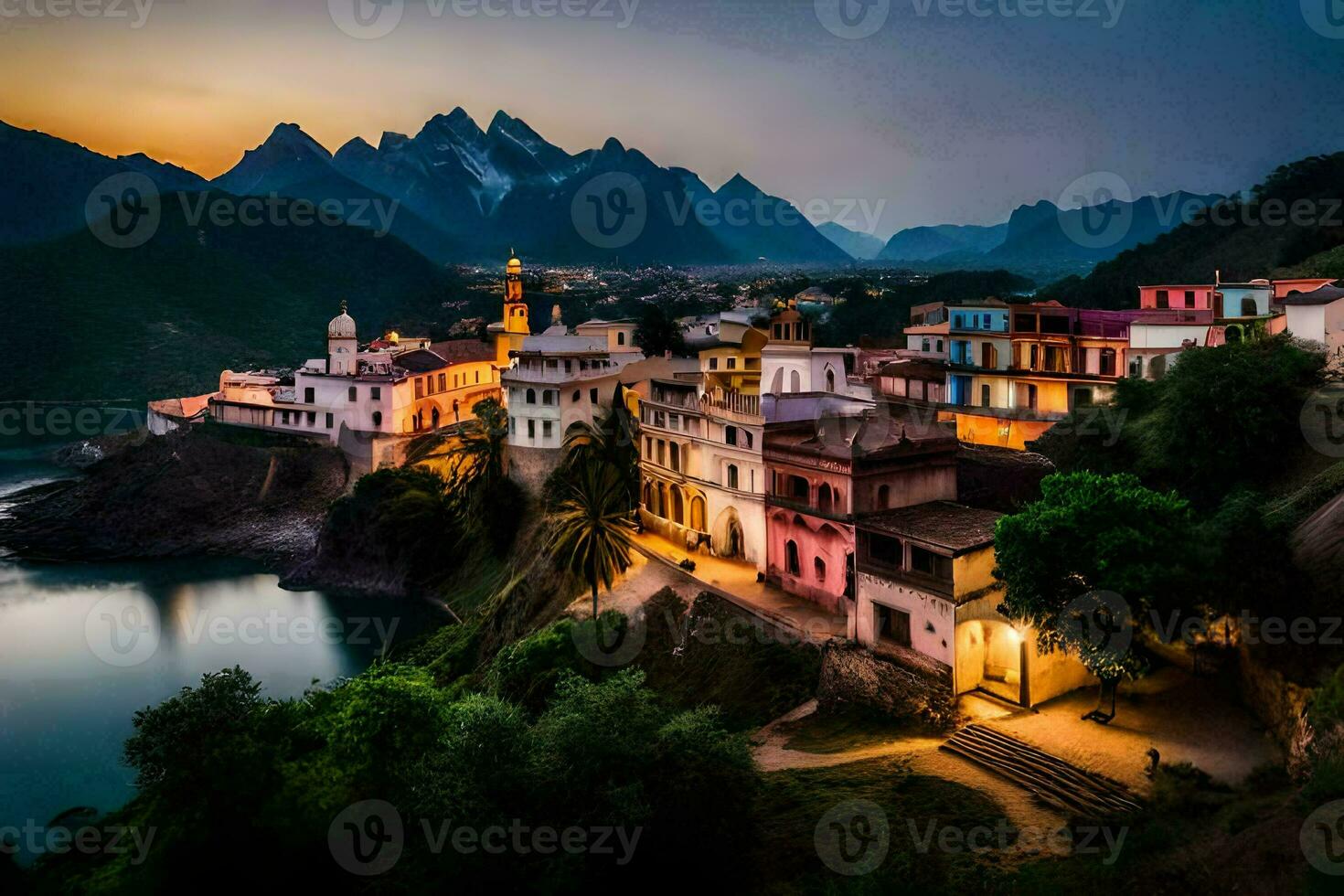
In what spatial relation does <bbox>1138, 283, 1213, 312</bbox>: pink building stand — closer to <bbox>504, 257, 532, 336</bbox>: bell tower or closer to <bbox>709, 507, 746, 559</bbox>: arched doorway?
<bbox>709, 507, 746, 559</bbox>: arched doorway

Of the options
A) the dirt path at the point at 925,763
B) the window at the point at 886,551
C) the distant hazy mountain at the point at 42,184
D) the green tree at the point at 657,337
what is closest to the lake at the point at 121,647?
the dirt path at the point at 925,763

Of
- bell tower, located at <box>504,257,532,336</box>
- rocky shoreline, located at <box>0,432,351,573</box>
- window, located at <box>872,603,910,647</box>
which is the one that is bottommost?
rocky shoreline, located at <box>0,432,351,573</box>

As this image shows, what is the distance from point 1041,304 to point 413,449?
3043cm

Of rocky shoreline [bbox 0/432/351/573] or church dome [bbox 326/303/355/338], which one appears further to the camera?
church dome [bbox 326/303/355/338]

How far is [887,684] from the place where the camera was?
20.2 metres

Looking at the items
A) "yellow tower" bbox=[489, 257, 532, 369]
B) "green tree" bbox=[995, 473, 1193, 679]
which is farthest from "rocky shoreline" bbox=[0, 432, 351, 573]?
"green tree" bbox=[995, 473, 1193, 679]

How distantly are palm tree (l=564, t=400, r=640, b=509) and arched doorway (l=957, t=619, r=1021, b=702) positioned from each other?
53.4ft

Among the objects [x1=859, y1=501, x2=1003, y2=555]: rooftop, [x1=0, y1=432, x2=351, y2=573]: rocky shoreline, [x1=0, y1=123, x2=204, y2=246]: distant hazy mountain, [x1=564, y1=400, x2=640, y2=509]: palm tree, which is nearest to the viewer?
[x1=859, y1=501, x2=1003, y2=555]: rooftop

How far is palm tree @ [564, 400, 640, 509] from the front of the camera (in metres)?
34.9

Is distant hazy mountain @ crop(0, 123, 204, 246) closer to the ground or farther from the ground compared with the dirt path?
farther from the ground

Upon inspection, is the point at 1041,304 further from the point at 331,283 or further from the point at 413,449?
the point at 331,283

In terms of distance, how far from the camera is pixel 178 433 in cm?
5831

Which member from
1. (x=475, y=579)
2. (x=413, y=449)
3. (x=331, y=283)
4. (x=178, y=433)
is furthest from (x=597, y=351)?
(x=331, y=283)

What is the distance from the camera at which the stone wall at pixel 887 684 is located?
1948cm
